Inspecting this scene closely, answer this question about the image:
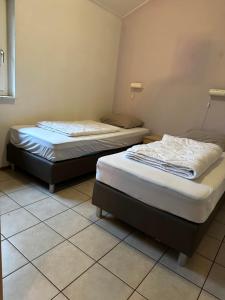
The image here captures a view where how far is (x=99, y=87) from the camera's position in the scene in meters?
3.91

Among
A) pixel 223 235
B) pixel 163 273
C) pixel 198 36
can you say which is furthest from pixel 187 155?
pixel 198 36

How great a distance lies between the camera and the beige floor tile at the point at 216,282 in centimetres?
146

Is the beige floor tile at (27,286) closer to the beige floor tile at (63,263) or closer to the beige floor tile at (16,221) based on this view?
the beige floor tile at (63,263)

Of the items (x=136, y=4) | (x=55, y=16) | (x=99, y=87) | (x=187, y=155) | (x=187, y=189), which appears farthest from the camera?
(x=99, y=87)

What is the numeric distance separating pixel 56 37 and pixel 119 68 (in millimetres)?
1409

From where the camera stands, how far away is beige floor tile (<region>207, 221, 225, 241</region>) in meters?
2.07

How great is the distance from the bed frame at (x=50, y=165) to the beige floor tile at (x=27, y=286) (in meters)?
1.06

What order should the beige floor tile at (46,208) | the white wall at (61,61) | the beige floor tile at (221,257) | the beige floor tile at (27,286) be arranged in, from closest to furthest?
the beige floor tile at (27,286), the beige floor tile at (221,257), the beige floor tile at (46,208), the white wall at (61,61)

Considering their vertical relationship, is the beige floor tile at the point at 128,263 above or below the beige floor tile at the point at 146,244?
below

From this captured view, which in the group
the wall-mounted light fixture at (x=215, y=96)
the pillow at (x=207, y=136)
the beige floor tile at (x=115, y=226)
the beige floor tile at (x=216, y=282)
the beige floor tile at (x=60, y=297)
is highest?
the wall-mounted light fixture at (x=215, y=96)

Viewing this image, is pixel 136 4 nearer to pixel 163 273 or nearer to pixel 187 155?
pixel 187 155

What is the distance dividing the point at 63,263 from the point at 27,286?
27 centimetres

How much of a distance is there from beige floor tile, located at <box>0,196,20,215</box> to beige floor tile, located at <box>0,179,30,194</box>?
0.49ft

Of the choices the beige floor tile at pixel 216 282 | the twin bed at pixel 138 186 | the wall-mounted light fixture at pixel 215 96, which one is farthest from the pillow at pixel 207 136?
the beige floor tile at pixel 216 282
